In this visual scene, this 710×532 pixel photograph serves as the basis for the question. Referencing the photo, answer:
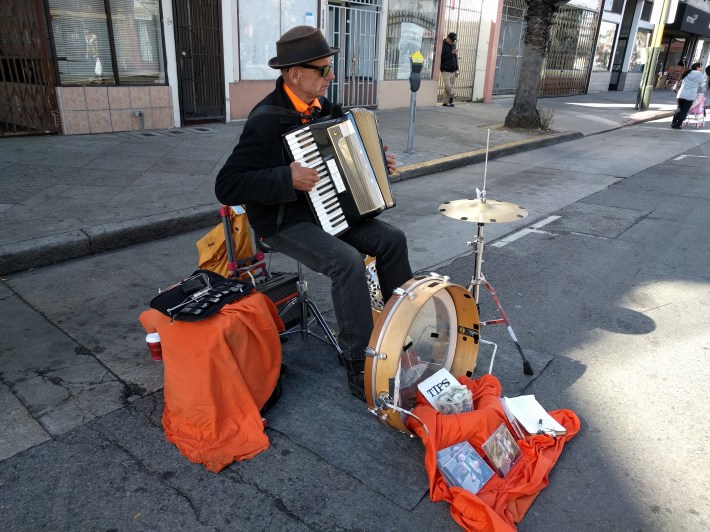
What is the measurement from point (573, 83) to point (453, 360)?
75.9 feet

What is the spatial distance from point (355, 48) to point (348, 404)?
11.5 meters

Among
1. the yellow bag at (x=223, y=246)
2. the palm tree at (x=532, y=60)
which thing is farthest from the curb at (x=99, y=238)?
the palm tree at (x=532, y=60)

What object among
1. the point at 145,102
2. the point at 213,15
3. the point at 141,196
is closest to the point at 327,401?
the point at 141,196

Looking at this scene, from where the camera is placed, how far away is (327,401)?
9.91ft

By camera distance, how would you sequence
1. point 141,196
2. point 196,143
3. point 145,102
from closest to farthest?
point 141,196, point 196,143, point 145,102

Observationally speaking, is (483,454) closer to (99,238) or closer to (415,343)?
(415,343)

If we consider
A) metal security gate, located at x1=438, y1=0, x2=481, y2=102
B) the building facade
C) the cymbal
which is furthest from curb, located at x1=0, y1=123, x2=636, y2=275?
metal security gate, located at x1=438, y1=0, x2=481, y2=102

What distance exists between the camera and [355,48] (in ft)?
42.0

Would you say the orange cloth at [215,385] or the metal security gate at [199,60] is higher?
the metal security gate at [199,60]

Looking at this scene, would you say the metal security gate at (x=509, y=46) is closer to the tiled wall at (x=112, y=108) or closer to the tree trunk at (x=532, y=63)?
the tree trunk at (x=532, y=63)

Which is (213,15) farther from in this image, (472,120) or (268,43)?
(472,120)

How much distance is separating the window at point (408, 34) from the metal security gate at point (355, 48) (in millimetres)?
561

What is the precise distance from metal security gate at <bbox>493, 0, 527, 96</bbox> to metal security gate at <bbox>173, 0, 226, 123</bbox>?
11031mm

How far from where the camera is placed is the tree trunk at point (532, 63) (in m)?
11.4
